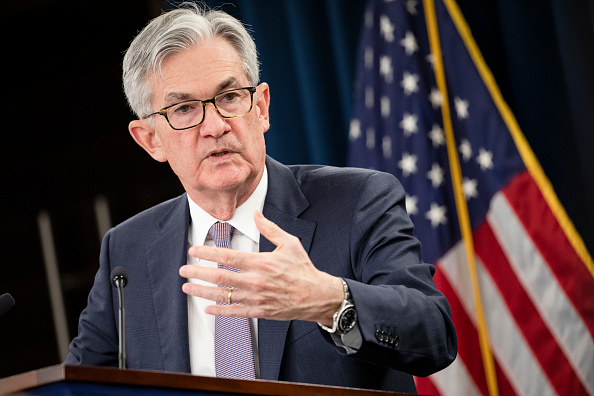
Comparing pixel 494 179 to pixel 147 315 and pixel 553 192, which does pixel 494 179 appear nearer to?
pixel 553 192

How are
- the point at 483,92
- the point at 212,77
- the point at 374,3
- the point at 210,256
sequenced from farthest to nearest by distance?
the point at 374,3
the point at 483,92
the point at 212,77
the point at 210,256

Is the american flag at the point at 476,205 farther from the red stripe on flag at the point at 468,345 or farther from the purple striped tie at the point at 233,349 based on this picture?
the purple striped tie at the point at 233,349

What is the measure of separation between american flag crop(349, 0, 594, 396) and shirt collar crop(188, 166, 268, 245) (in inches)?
43.4

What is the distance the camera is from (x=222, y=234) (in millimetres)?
2148

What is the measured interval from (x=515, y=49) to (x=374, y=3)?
0.65 metres

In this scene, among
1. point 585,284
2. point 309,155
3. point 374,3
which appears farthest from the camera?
point 309,155

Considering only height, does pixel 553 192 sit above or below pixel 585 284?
above

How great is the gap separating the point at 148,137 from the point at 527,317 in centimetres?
165

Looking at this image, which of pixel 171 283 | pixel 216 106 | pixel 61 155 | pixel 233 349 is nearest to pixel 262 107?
pixel 216 106

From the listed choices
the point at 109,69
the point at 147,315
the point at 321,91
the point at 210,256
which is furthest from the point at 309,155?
the point at 109,69

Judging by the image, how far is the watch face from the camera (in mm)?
1534

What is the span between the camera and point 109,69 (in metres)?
5.97

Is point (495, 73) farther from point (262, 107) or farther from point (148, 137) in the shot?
point (148, 137)

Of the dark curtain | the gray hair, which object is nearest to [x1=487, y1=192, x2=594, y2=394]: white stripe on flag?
the dark curtain
